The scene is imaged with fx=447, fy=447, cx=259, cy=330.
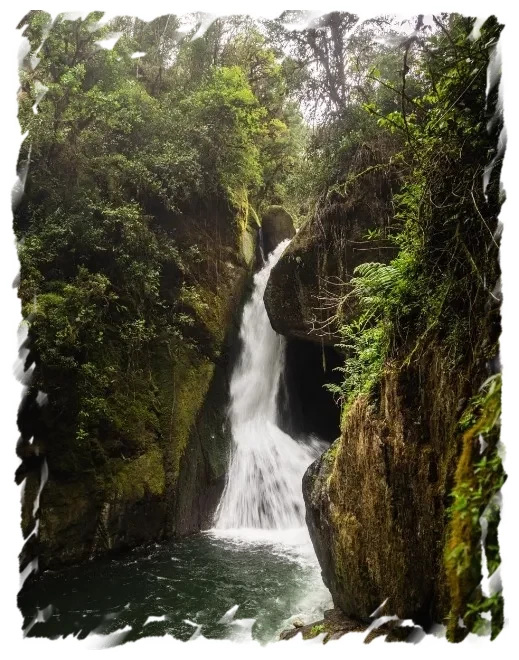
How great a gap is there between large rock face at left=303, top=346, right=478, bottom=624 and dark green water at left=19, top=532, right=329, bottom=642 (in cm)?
120

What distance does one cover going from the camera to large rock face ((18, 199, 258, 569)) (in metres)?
6.74

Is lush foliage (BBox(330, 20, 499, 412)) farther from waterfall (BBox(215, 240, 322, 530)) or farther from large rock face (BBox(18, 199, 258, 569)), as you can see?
waterfall (BBox(215, 240, 322, 530))

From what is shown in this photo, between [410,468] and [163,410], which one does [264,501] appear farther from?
[410,468]

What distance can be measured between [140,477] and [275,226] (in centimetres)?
995

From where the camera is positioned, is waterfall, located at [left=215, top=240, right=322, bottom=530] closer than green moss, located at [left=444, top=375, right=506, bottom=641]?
No

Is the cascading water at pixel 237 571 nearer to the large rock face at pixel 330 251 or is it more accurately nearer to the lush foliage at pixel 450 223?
the large rock face at pixel 330 251

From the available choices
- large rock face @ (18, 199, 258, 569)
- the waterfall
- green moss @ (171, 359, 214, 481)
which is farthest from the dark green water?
green moss @ (171, 359, 214, 481)

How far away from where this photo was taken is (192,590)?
19.4 feet

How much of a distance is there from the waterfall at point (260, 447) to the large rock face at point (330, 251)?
86.7 inches

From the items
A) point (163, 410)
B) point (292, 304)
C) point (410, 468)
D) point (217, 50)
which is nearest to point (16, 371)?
point (410, 468)

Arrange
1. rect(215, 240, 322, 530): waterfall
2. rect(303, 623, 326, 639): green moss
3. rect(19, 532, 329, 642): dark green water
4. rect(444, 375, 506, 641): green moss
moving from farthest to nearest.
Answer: rect(215, 240, 322, 530): waterfall, rect(19, 532, 329, 642): dark green water, rect(303, 623, 326, 639): green moss, rect(444, 375, 506, 641): green moss

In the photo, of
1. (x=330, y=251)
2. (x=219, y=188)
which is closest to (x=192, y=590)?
(x=330, y=251)

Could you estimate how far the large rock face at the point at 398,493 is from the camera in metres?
2.78

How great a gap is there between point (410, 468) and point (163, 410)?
628 centimetres
